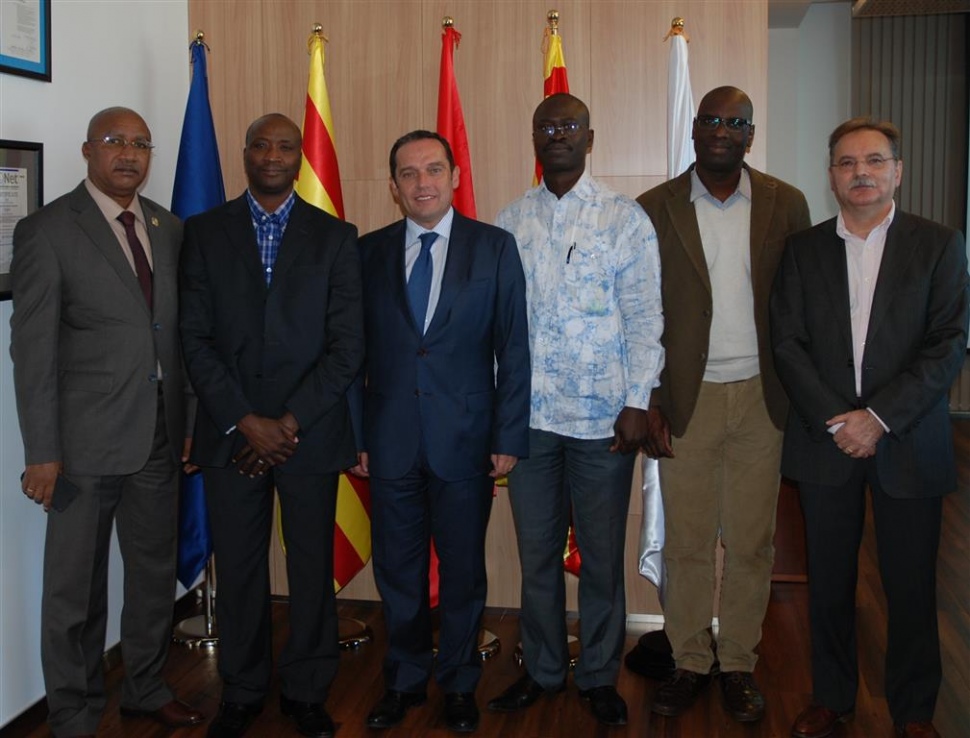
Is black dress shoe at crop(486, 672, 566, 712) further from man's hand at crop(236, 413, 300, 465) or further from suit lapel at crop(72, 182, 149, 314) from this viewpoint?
suit lapel at crop(72, 182, 149, 314)

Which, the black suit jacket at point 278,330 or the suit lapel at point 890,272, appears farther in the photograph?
the black suit jacket at point 278,330

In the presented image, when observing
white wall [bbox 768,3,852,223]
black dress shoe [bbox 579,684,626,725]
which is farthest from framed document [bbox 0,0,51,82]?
white wall [bbox 768,3,852,223]

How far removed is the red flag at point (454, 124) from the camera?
3.68 meters

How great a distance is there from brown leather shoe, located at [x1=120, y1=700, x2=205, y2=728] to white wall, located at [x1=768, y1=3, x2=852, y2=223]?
6.58 m

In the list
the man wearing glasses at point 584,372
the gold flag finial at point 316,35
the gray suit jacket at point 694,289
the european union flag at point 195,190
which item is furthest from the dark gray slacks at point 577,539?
the gold flag finial at point 316,35

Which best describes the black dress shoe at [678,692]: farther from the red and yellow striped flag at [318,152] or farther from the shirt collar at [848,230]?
the red and yellow striped flag at [318,152]

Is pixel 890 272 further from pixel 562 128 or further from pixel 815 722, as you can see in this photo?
pixel 815 722

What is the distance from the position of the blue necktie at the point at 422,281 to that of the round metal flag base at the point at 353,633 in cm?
Result: 140

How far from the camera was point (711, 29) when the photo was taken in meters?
3.71

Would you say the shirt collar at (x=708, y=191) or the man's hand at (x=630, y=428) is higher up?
the shirt collar at (x=708, y=191)

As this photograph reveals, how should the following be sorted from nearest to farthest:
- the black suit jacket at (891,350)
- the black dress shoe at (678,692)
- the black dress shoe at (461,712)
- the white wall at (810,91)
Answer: the black suit jacket at (891,350)
the black dress shoe at (461,712)
the black dress shoe at (678,692)
the white wall at (810,91)

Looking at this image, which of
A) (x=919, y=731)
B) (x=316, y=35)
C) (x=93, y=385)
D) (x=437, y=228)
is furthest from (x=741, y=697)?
(x=316, y=35)

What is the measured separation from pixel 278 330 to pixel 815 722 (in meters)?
1.95

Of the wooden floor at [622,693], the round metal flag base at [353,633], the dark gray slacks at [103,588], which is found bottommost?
the wooden floor at [622,693]
